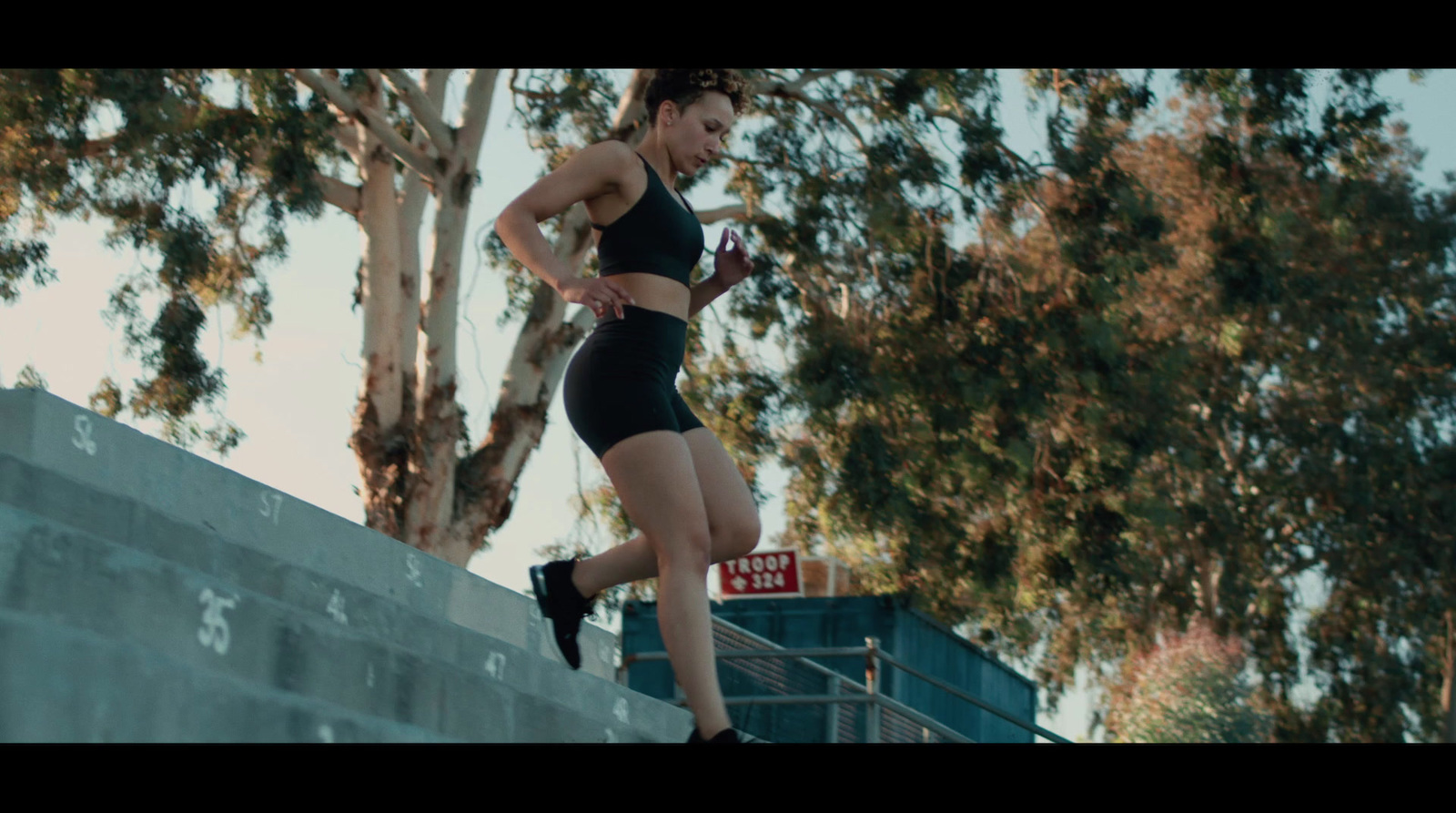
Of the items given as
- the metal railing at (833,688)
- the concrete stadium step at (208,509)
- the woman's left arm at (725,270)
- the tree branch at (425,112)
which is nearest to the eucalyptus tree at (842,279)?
the tree branch at (425,112)

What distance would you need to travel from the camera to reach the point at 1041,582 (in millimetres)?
17656

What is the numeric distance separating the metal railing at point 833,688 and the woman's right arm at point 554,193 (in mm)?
4288

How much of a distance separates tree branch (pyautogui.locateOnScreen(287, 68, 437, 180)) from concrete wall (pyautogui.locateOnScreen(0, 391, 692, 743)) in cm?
861

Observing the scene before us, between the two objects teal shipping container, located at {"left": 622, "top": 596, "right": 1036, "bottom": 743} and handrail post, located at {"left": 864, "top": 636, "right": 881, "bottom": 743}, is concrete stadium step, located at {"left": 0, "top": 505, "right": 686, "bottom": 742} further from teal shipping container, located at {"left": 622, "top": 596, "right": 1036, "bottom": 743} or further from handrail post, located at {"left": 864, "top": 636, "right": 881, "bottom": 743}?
teal shipping container, located at {"left": 622, "top": 596, "right": 1036, "bottom": 743}

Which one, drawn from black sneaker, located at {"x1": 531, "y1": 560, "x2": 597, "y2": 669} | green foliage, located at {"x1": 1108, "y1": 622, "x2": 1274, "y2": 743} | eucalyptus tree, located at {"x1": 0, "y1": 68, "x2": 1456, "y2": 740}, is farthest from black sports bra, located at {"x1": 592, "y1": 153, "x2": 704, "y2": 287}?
green foliage, located at {"x1": 1108, "y1": 622, "x2": 1274, "y2": 743}

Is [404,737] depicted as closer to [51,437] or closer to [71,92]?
[51,437]

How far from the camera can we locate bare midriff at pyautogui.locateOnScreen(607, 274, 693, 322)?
3.88 meters

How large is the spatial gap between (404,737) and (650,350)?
45.3 inches

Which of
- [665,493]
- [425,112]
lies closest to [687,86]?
[665,493]

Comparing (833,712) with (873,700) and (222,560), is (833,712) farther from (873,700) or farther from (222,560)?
(222,560)
